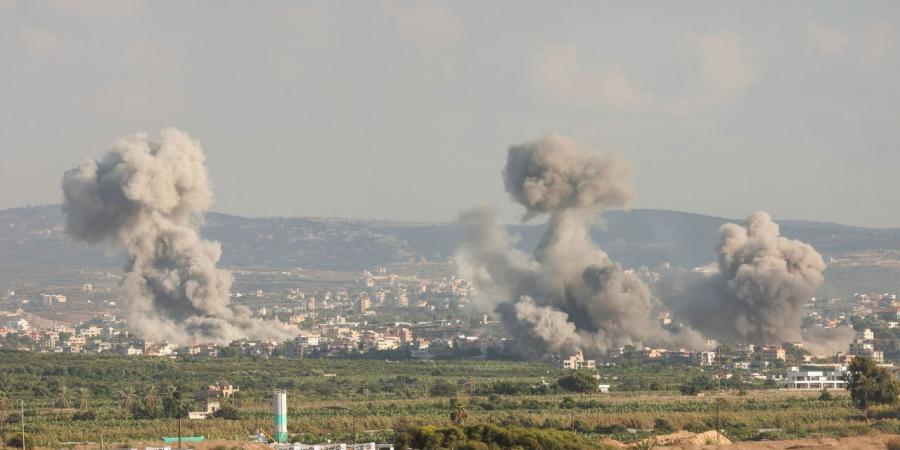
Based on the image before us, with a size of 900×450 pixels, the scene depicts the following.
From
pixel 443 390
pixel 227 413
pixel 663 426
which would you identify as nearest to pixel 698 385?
pixel 443 390

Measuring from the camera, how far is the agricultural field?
57.8 metres

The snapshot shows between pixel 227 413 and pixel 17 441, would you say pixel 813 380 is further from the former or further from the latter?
pixel 17 441

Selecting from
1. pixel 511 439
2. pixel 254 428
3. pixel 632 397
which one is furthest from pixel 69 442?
pixel 632 397

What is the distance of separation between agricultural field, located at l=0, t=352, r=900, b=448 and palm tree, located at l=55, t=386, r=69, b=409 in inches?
3.9

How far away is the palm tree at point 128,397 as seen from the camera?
70500mm

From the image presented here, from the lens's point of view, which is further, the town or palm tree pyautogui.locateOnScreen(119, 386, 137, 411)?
the town

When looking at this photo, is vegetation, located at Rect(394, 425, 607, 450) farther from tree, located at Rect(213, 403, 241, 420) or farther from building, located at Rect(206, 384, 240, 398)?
building, located at Rect(206, 384, 240, 398)

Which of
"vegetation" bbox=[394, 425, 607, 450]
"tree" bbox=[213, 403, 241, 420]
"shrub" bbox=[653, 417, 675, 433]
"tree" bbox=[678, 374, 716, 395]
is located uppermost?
"tree" bbox=[678, 374, 716, 395]

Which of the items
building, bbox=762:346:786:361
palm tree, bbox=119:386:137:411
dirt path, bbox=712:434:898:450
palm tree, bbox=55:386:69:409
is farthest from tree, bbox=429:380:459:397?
dirt path, bbox=712:434:898:450

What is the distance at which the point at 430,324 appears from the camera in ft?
518

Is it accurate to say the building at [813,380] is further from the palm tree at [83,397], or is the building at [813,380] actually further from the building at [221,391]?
the palm tree at [83,397]

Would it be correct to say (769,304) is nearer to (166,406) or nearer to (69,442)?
(166,406)

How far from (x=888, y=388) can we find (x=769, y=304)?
105ft

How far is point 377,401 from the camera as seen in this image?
73125 mm
